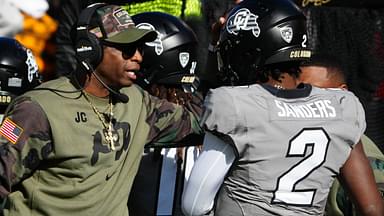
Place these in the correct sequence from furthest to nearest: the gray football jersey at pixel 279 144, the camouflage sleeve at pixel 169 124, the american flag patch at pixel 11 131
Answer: the camouflage sleeve at pixel 169 124, the american flag patch at pixel 11 131, the gray football jersey at pixel 279 144

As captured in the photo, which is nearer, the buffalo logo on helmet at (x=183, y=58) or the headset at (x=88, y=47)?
the headset at (x=88, y=47)

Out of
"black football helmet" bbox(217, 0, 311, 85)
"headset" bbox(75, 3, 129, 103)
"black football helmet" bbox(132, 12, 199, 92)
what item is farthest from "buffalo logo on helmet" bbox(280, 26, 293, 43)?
"black football helmet" bbox(132, 12, 199, 92)

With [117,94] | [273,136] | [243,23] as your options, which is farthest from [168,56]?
[273,136]

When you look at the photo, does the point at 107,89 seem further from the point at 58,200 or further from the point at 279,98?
the point at 279,98

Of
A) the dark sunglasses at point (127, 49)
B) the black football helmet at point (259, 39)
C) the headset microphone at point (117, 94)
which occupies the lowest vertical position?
the headset microphone at point (117, 94)

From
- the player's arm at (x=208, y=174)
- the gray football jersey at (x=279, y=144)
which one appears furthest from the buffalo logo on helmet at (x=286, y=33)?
the player's arm at (x=208, y=174)

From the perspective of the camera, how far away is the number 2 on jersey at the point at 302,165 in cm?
337

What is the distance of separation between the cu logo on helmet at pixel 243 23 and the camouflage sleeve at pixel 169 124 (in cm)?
61

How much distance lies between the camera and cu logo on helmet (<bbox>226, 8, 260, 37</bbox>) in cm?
358

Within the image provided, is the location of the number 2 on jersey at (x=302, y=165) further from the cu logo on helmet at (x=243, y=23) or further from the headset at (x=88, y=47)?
the headset at (x=88, y=47)

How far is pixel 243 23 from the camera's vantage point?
3611mm

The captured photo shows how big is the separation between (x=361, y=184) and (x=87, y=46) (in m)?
1.33

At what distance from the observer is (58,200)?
364cm

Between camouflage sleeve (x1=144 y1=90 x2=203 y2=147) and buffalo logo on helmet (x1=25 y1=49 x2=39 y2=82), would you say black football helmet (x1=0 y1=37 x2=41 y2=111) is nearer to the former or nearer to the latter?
buffalo logo on helmet (x1=25 y1=49 x2=39 y2=82)
